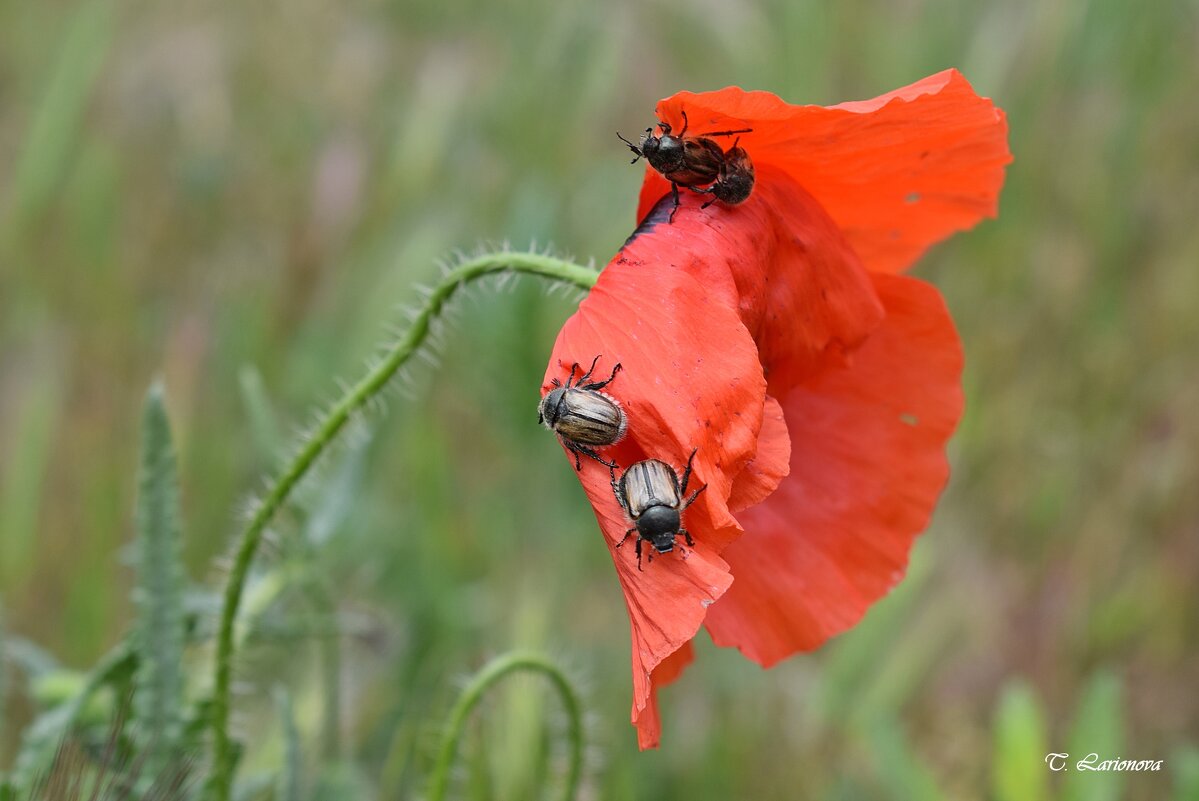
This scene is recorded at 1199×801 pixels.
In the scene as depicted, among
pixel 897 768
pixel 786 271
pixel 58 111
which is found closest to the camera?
pixel 786 271

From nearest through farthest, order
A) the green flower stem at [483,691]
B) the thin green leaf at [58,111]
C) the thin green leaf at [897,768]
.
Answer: the green flower stem at [483,691], the thin green leaf at [897,768], the thin green leaf at [58,111]

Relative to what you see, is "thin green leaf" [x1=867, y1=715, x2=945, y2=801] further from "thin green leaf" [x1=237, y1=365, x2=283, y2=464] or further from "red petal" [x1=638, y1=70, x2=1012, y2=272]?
"thin green leaf" [x1=237, y1=365, x2=283, y2=464]

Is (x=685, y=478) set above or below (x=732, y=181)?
below

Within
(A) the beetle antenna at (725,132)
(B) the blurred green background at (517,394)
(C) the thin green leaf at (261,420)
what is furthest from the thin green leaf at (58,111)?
(A) the beetle antenna at (725,132)

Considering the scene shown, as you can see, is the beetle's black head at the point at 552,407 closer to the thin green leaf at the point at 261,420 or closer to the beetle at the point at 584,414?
the beetle at the point at 584,414

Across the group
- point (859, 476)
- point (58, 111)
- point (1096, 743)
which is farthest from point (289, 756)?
point (58, 111)

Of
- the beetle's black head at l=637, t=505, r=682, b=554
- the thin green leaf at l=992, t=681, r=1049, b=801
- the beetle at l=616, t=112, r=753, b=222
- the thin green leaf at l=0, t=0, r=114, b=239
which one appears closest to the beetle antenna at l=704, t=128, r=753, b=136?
the beetle at l=616, t=112, r=753, b=222

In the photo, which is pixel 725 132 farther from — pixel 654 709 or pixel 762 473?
pixel 654 709
